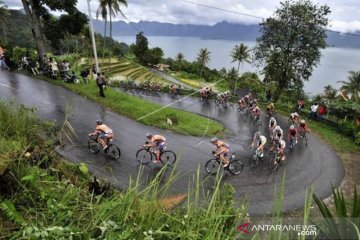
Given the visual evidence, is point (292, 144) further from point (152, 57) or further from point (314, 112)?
point (152, 57)

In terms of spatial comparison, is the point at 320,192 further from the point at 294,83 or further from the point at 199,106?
the point at 294,83

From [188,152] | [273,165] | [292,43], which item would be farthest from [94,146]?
[292,43]

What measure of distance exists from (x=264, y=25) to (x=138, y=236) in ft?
120

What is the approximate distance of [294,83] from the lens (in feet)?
122

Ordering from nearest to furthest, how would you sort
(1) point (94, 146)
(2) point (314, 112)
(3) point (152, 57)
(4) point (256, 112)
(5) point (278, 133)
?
(1) point (94, 146) < (5) point (278, 133) < (4) point (256, 112) < (2) point (314, 112) < (3) point (152, 57)

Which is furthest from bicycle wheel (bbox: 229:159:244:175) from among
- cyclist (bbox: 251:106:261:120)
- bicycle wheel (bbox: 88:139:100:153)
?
cyclist (bbox: 251:106:261:120)

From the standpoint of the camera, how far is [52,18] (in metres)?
28.0

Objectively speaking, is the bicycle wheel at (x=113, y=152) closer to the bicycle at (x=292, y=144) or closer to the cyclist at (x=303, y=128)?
the bicycle at (x=292, y=144)

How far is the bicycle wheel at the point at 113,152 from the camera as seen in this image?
15.6 meters

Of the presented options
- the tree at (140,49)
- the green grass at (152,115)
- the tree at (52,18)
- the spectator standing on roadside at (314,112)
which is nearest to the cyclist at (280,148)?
the green grass at (152,115)

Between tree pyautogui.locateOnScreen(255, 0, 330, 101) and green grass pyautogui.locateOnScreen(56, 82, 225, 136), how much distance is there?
48.0ft

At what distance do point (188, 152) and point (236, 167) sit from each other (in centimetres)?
313

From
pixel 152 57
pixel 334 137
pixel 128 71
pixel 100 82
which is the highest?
pixel 100 82

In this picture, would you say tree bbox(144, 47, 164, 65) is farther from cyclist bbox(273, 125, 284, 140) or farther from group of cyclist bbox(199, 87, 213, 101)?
cyclist bbox(273, 125, 284, 140)
